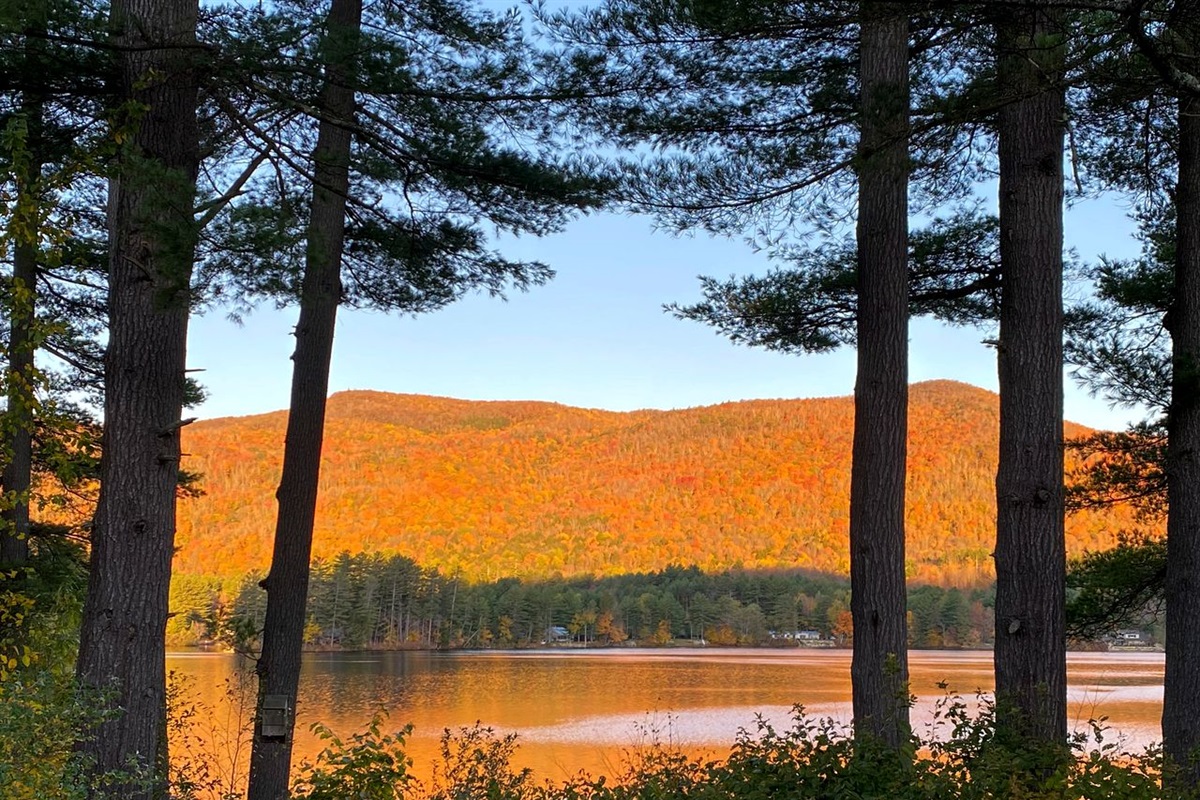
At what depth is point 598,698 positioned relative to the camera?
18.3 m

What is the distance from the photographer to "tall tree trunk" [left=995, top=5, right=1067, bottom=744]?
3.88 metres

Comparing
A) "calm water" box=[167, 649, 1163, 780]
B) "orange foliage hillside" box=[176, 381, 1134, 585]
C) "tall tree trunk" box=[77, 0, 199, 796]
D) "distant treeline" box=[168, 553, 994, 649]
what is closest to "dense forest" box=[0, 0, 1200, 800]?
"tall tree trunk" box=[77, 0, 199, 796]

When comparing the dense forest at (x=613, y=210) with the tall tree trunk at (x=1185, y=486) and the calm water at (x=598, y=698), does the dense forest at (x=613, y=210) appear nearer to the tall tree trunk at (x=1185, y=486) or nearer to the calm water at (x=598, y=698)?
the tall tree trunk at (x=1185, y=486)

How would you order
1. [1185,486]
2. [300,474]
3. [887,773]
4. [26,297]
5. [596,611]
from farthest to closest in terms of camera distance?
[596,611], [300,474], [1185,486], [887,773], [26,297]

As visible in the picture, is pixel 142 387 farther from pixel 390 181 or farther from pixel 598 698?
pixel 598 698

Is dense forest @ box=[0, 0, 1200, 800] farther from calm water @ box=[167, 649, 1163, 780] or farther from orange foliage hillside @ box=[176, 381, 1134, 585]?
orange foliage hillside @ box=[176, 381, 1134, 585]

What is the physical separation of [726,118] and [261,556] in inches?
1681

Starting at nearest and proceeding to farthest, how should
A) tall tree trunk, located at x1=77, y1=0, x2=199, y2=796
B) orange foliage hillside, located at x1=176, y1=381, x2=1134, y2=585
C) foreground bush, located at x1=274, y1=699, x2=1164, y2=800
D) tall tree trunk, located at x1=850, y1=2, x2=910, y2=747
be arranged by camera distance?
1. foreground bush, located at x1=274, y1=699, x2=1164, y2=800
2. tall tree trunk, located at x1=77, y1=0, x2=199, y2=796
3. tall tree trunk, located at x1=850, y1=2, x2=910, y2=747
4. orange foliage hillside, located at x1=176, y1=381, x2=1134, y2=585

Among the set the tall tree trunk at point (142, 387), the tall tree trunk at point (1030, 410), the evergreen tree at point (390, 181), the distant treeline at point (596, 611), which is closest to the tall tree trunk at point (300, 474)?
the evergreen tree at point (390, 181)

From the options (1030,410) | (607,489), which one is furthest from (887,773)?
(607,489)

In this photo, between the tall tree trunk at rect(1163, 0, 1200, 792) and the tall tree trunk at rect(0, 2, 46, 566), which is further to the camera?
the tall tree trunk at rect(1163, 0, 1200, 792)

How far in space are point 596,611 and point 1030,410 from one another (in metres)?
42.5

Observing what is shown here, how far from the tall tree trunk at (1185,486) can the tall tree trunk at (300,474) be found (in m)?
4.22

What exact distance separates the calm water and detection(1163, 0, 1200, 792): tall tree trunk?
1.93ft
